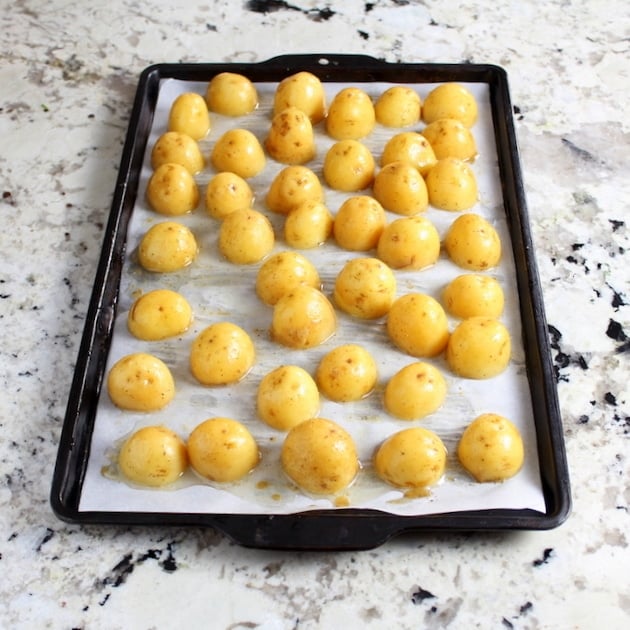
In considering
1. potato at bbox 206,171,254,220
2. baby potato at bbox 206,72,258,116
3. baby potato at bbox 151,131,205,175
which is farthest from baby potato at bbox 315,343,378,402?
baby potato at bbox 206,72,258,116

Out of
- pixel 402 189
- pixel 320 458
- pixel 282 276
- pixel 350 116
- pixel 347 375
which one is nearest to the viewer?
pixel 320 458

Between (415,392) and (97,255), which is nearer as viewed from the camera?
(415,392)

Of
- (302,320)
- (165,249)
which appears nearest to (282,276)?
(302,320)

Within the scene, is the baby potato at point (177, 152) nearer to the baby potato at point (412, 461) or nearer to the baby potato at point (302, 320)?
the baby potato at point (302, 320)

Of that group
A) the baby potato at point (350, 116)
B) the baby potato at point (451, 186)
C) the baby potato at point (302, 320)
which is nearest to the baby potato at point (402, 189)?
the baby potato at point (451, 186)

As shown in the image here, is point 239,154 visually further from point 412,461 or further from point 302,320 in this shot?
point 412,461

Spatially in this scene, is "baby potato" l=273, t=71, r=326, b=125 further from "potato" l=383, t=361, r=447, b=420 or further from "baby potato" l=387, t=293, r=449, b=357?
"potato" l=383, t=361, r=447, b=420
